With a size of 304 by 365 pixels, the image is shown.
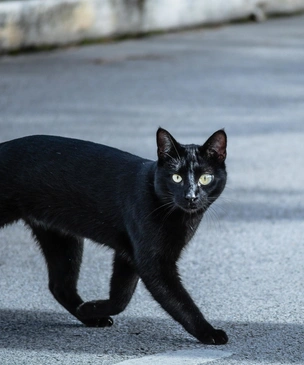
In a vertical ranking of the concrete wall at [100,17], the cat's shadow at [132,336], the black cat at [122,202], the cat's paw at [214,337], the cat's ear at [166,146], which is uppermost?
the concrete wall at [100,17]

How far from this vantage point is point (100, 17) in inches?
509

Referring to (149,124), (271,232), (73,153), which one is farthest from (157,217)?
(149,124)

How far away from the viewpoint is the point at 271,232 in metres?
5.61

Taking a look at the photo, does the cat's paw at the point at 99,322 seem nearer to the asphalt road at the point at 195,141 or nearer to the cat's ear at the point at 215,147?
the asphalt road at the point at 195,141

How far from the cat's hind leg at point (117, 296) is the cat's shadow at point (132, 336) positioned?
0.25 ft

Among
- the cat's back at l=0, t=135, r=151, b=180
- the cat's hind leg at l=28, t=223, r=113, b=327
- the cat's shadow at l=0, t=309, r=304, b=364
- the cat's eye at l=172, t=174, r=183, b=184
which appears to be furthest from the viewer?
the cat's hind leg at l=28, t=223, r=113, b=327

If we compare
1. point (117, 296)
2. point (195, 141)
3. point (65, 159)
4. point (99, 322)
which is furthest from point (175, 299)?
point (195, 141)

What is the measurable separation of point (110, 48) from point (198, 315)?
9.02m

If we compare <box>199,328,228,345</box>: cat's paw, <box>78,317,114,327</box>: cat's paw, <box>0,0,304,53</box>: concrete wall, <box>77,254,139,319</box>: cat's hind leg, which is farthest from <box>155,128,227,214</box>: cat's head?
<box>0,0,304,53</box>: concrete wall

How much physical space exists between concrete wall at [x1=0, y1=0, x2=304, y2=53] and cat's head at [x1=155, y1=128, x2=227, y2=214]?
26.0ft

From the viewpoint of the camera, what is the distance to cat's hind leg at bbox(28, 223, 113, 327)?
429 cm

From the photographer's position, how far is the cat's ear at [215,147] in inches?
158

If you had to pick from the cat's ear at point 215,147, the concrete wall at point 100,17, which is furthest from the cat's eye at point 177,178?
the concrete wall at point 100,17

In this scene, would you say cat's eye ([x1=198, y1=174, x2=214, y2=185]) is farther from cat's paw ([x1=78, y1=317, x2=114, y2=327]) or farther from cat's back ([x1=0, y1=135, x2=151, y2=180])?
cat's paw ([x1=78, y1=317, x2=114, y2=327])
